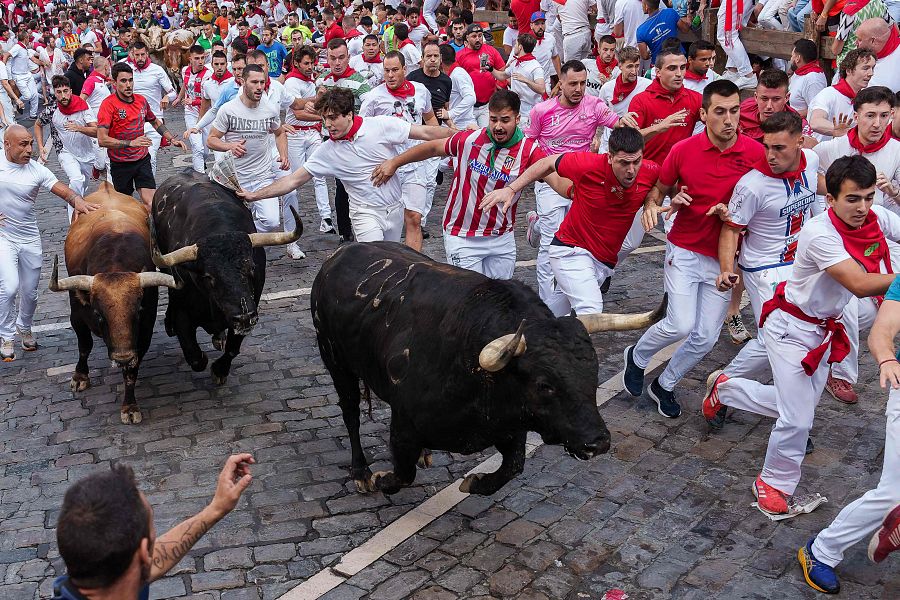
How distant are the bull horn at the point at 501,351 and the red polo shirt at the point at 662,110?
5.34 m

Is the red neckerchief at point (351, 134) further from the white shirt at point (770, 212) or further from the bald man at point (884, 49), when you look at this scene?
the bald man at point (884, 49)

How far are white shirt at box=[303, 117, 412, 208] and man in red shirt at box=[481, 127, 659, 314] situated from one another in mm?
1876

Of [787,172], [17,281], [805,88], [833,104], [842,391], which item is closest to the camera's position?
[787,172]

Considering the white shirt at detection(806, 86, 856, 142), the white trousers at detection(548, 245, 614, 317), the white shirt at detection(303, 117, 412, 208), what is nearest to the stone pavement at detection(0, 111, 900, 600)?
the white trousers at detection(548, 245, 614, 317)

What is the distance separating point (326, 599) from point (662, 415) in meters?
3.34

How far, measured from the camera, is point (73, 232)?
9.54 metres

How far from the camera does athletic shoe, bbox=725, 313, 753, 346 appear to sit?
29.5 ft

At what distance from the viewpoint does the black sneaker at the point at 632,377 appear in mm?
7934

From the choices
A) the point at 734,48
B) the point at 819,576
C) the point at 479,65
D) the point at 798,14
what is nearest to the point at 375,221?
the point at 819,576

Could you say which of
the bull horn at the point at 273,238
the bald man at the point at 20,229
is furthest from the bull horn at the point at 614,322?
the bald man at the point at 20,229

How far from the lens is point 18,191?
31.1 feet

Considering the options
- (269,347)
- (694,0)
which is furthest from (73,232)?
(694,0)

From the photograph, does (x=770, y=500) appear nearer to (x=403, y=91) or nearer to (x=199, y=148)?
(x=403, y=91)

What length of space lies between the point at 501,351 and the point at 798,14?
11.1m
